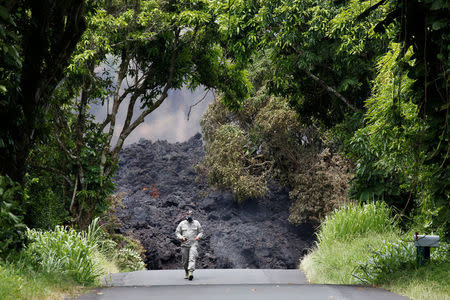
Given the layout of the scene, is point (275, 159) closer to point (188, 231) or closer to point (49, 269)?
point (188, 231)

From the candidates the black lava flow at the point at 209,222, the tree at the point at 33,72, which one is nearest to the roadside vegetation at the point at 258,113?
the tree at the point at 33,72

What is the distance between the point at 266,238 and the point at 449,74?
2465 cm

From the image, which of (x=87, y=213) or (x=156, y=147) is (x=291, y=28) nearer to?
(x=87, y=213)

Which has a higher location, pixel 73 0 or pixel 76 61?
pixel 76 61

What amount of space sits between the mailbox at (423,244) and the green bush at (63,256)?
5.63 metres

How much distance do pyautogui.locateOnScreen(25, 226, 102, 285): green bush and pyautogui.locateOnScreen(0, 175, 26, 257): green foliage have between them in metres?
0.60

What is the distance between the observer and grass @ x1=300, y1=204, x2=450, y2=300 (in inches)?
311

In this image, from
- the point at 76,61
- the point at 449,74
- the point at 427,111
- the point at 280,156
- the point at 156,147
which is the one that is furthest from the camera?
the point at 156,147

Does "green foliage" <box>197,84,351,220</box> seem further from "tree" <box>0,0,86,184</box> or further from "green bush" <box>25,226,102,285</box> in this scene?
"tree" <box>0,0,86,184</box>

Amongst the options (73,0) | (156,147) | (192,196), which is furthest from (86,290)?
(156,147)

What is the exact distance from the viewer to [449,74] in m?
7.01

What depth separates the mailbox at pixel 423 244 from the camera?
28.2 ft

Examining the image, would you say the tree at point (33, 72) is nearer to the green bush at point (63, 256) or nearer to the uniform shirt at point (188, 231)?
the green bush at point (63, 256)

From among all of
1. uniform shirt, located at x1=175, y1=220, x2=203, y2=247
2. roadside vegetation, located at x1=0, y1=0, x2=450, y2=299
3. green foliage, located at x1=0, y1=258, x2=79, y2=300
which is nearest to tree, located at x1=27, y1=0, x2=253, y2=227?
roadside vegetation, located at x1=0, y1=0, x2=450, y2=299
